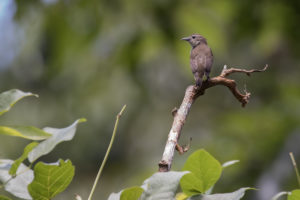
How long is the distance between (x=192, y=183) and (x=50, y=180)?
315 mm

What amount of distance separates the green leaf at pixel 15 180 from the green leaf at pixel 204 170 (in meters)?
0.37

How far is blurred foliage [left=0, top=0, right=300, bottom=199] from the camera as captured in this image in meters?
5.74

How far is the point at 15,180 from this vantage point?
1287mm

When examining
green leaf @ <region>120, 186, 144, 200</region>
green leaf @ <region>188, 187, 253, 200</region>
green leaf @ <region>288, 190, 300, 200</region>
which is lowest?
green leaf @ <region>120, 186, 144, 200</region>

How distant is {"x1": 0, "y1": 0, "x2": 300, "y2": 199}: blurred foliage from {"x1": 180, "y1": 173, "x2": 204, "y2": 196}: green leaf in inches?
97.3

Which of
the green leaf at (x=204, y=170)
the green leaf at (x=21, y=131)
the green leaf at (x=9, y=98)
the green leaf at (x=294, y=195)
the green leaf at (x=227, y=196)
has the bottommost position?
the green leaf at (x=227, y=196)

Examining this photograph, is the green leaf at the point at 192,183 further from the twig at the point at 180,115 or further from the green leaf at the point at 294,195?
the green leaf at the point at 294,195

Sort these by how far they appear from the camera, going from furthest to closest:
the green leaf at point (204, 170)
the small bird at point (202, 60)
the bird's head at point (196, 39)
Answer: the bird's head at point (196, 39), the small bird at point (202, 60), the green leaf at point (204, 170)

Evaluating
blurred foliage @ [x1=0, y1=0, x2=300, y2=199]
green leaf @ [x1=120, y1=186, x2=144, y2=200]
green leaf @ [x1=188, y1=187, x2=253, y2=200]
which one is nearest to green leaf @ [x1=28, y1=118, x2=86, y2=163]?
green leaf @ [x1=120, y1=186, x2=144, y2=200]

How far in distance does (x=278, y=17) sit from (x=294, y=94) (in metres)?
2.04

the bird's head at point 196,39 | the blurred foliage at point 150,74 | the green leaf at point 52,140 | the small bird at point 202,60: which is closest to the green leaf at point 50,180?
Result: the green leaf at point 52,140

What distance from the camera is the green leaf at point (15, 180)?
124 centimetres

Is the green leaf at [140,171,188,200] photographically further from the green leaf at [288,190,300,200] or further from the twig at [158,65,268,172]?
the green leaf at [288,190,300,200]

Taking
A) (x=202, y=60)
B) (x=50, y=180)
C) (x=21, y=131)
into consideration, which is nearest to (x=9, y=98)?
(x=21, y=131)
